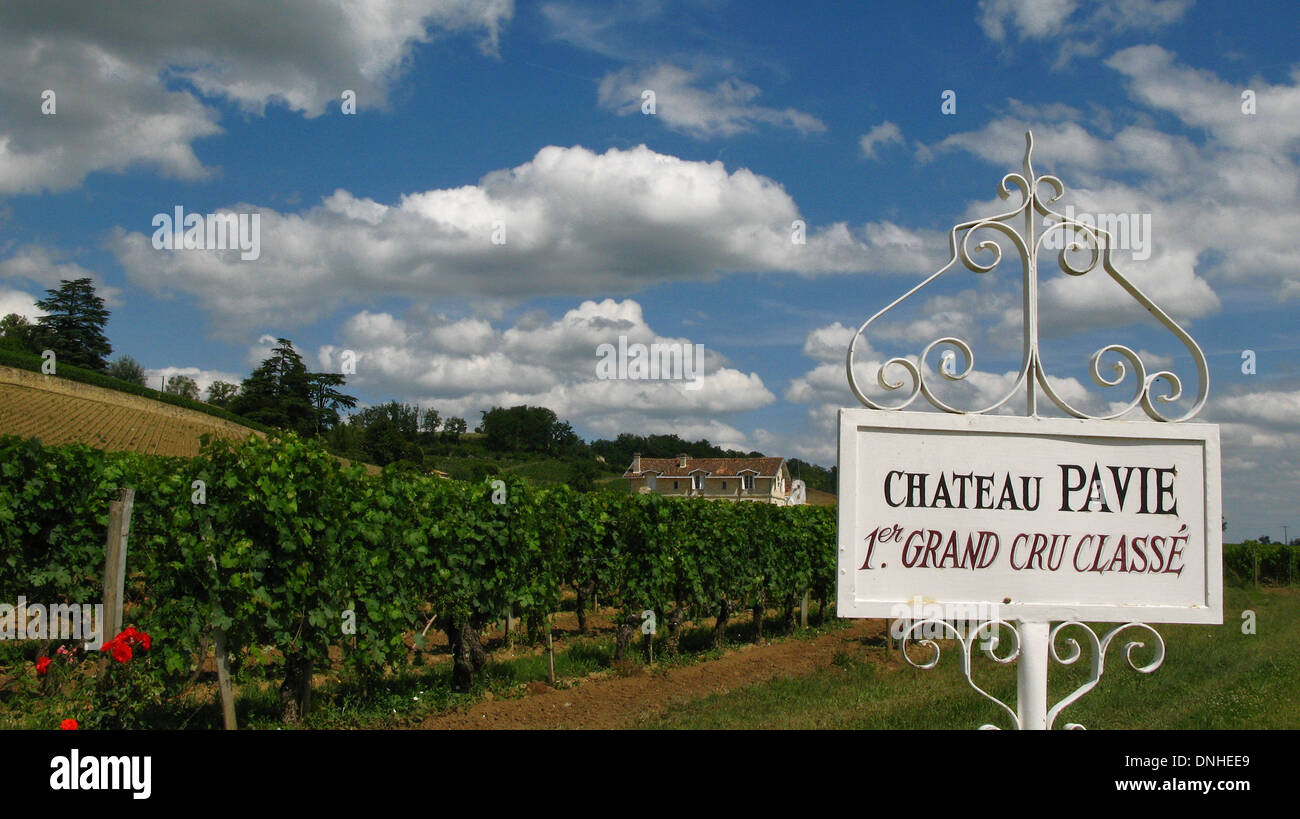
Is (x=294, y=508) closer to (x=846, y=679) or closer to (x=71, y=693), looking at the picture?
(x=71, y=693)

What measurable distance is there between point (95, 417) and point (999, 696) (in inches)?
1915

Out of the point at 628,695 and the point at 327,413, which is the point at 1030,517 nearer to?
the point at 628,695

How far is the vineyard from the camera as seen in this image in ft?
20.3

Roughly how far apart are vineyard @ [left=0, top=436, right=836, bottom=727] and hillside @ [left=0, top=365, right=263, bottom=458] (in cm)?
2997

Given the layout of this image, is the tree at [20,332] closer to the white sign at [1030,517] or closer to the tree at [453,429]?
the tree at [453,429]

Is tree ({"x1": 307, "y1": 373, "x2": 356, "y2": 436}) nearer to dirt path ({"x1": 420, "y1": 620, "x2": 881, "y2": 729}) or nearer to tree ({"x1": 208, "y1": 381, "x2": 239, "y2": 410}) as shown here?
tree ({"x1": 208, "y1": 381, "x2": 239, "y2": 410})

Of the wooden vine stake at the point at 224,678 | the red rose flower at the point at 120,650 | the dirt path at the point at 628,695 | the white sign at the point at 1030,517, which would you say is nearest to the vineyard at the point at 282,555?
the wooden vine stake at the point at 224,678

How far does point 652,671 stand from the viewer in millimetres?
10539

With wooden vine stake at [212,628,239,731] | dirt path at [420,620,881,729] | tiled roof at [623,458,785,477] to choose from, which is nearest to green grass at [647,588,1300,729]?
dirt path at [420,620,881,729]

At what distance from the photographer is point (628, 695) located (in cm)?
905

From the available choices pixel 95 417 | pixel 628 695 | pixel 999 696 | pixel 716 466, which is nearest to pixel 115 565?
pixel 628 695

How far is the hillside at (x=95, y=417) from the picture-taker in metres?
37.4
